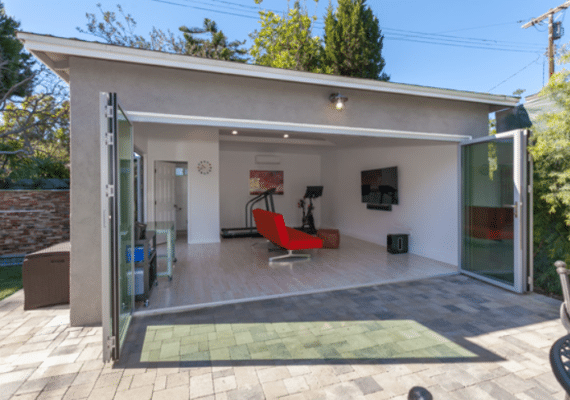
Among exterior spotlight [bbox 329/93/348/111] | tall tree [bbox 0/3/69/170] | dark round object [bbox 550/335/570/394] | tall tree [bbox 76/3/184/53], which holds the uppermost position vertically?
tall tree [bbox 76/3/184/53]

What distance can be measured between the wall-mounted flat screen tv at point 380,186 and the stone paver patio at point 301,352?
3.53 m

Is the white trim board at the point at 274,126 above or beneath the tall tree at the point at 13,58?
beneath

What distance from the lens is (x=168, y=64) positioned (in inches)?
Result: 126

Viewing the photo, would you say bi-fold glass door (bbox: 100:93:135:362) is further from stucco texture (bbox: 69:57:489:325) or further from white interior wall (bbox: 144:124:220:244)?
white interior wall (bbox: 144:124:220:244)

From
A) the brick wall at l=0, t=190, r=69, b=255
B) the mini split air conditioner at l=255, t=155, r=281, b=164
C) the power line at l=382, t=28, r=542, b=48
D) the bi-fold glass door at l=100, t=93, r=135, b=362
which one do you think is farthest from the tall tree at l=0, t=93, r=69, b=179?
the power line at l=382, t=28, r=542, b=48

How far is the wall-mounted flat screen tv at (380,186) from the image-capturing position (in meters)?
6.95

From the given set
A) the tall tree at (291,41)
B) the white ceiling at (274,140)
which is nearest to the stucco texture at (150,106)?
the white ceiling at (274,140)

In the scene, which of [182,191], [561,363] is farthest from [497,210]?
[182,191]

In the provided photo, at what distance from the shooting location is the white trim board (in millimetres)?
3317

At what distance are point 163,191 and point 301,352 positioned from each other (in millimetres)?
6446

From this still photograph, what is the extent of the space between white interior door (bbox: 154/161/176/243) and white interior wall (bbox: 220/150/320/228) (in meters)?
2.02

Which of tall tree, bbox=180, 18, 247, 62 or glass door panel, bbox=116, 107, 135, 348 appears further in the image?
tall tree, bbox=180, 18, 247, 62

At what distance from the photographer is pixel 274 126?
3801 millimetres

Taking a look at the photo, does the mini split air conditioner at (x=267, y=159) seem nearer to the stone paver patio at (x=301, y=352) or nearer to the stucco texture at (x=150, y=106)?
the stucco texture at (x=150, y=106)
